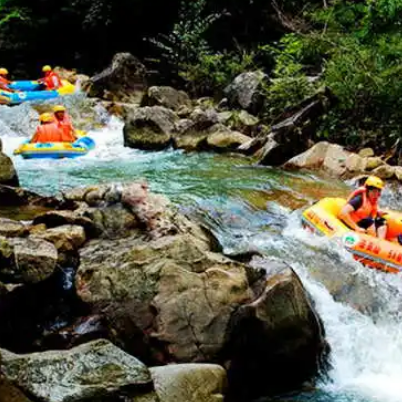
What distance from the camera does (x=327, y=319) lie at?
587 cm

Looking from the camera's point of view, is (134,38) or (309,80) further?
(134,38)

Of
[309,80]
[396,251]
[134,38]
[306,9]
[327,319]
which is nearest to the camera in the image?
[327,319]

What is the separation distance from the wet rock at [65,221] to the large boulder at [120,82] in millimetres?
10574

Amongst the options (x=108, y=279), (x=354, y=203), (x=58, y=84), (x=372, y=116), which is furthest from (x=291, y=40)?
(x=108, y=279)

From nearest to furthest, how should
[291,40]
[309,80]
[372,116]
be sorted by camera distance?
[372,116]
[309,80]
[291,40]

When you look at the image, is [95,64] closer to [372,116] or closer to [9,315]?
[372,116]

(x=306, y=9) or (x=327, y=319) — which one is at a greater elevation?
A: (x=306, y=9)

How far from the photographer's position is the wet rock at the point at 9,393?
10.2ft

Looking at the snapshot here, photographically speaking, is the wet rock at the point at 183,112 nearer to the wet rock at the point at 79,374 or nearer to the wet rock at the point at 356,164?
the wet rock at the point at 356,164

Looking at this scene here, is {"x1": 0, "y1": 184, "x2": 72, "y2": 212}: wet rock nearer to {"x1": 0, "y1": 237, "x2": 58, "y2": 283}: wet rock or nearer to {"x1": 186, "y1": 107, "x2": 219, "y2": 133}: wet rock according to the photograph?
{"x1": 0, "y1": 237, "x2": 58, "y2": 283}: wet rock

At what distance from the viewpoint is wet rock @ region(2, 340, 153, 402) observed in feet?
11.3

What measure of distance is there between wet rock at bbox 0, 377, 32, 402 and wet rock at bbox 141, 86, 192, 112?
12.1 metres

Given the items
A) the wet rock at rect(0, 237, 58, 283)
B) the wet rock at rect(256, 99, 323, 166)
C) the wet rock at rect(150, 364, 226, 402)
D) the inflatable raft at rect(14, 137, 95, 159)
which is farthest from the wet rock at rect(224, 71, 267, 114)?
the wet rock at rect(150, 364, 226, 402)

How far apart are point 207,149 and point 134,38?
911 centimetres
